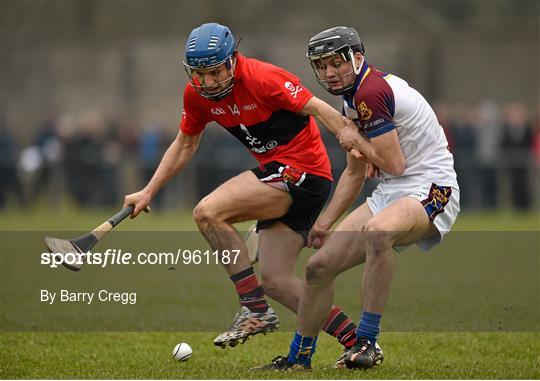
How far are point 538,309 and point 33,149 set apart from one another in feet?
54.7

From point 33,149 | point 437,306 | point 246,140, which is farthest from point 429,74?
point 246,140

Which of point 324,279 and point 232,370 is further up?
point 324,279

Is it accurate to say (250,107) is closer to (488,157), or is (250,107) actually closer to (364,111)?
(364,111)

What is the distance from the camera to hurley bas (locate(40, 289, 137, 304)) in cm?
Result: 996

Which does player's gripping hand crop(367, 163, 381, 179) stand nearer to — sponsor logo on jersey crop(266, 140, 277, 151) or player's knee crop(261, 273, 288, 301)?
sponsor logo on jersey crop(266, 140, 277, 151)

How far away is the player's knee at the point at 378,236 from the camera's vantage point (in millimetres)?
7016

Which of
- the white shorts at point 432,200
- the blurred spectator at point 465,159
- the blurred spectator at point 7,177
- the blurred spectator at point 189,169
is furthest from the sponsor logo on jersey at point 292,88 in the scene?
the blurred spectator at point 7,177

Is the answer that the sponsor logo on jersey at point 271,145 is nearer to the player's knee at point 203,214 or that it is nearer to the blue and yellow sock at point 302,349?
the player's knee at point 203,214

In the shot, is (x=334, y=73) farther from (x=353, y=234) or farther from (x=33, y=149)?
(x=33, y=149)

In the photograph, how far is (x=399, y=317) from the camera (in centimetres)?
962

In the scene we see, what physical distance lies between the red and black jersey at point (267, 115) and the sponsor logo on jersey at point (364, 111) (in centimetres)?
63

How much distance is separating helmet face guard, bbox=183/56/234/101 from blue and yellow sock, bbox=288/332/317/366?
5.70 feet

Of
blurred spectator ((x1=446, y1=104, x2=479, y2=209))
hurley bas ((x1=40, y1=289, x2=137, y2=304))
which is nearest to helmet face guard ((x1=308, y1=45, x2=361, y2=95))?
hurley bas ((x1=40, y1=289, x2=137, y2=304))

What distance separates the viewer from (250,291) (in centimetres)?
777
